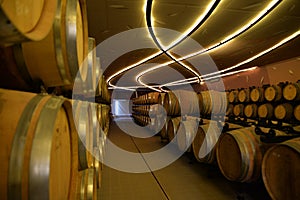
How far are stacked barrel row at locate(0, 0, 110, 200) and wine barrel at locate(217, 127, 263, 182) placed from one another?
2327 mm

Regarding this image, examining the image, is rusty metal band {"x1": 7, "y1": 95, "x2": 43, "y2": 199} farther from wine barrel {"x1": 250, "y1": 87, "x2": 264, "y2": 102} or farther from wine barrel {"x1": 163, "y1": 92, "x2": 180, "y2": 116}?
wine barrel {"x1": 250, "y1": 87, "x2": 264, "y2": 102}

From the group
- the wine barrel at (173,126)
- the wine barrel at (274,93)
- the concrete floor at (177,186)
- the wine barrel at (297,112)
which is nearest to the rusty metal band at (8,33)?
the concrete floor at (177,186)

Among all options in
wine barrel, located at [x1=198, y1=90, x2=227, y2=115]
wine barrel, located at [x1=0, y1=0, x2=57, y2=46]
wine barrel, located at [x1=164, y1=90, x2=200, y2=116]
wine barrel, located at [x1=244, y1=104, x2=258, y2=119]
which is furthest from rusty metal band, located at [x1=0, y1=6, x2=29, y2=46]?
wine barrel, located at [x1=244, y1=104, x2=258, y2=119]

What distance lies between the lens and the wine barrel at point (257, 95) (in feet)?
18.0

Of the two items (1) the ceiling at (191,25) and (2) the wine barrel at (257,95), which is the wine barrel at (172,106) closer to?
(1) the ceiling at (191,25)

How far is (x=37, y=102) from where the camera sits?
695 millimetres

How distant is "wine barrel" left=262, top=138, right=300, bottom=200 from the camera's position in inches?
77.5

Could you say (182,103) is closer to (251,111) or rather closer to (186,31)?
(186,31)

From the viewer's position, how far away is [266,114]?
528 cm

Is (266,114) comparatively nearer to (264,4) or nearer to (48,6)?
(264,4)

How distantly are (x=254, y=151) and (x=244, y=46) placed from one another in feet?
13.7

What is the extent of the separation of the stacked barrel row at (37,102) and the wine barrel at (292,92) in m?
5.22

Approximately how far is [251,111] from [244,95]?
52 cm

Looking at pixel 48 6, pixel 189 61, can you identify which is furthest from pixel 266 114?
pixel 48 6
